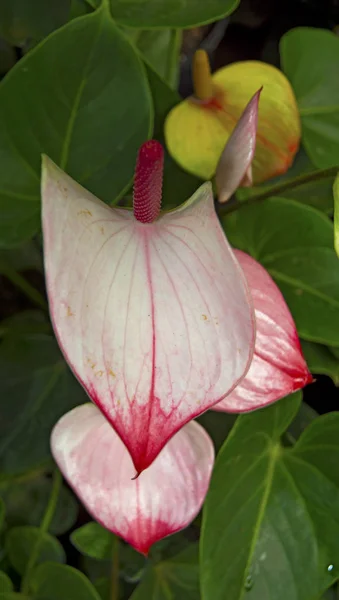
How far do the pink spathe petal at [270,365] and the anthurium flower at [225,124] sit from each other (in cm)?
21

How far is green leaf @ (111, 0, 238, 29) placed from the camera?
20.6 inches

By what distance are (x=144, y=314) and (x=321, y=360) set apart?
1.32 feet

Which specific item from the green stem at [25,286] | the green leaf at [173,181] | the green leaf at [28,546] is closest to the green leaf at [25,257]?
the green stem at [25,286]

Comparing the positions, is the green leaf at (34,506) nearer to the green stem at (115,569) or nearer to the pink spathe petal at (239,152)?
the green stem at (115,569)

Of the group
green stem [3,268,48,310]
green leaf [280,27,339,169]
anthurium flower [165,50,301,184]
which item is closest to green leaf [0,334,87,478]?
green stem [3,268,48,310]

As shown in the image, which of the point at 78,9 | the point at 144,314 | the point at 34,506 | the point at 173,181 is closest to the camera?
the point at 144,314

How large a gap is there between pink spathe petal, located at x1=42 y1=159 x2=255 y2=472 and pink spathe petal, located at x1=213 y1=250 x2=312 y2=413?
0.10 metres

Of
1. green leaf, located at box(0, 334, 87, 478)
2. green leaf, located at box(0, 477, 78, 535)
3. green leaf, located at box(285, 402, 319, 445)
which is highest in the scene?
green leaf, located at box(0, 334, 87, 478)

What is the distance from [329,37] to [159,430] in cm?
57

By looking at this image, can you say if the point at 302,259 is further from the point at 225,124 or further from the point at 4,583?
the point at 4,583

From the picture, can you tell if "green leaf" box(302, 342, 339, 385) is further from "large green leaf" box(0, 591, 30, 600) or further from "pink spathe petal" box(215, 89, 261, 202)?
"large green leaf" box(0, 591, 30, 600)

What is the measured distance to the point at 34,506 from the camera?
808 millimetres

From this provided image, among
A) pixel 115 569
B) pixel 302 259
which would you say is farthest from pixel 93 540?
pixel 302 259

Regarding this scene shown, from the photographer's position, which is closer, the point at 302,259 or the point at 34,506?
the point at 302,259
